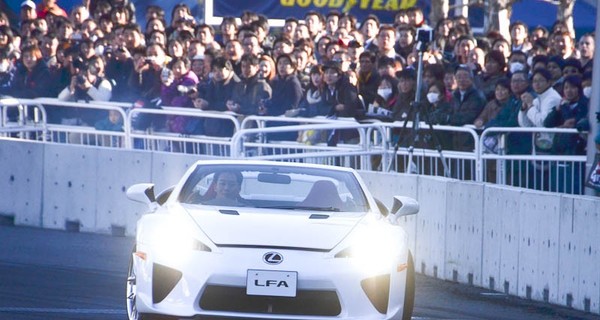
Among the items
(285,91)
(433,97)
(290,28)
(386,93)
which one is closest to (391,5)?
(290,28)

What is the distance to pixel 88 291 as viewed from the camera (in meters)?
13.2

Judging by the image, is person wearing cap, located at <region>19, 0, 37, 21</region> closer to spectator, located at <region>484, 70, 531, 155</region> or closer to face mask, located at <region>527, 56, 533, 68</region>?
face mask, located at <region>527, 56, 533, 68</region>

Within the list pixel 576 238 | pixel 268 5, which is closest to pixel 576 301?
pixel 576 238

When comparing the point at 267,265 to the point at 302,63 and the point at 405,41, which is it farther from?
the point at 405,41

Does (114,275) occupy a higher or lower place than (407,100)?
lower

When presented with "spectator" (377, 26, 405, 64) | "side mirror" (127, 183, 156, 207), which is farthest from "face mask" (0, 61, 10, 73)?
"side mirror" (127, 183, 156, 207)

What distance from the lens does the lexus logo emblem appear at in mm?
9781

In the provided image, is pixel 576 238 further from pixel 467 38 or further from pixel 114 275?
pixel 467 38

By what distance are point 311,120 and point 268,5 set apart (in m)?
11.2

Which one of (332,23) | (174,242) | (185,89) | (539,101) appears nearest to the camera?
(174,242)

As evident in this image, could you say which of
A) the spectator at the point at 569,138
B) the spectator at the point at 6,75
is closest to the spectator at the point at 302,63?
the spectator at the point at 569,138

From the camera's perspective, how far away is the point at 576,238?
43.5 feet

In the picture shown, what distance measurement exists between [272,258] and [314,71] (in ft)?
34.8

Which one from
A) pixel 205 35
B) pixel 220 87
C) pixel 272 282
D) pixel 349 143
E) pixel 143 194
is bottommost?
pixel 272 282
